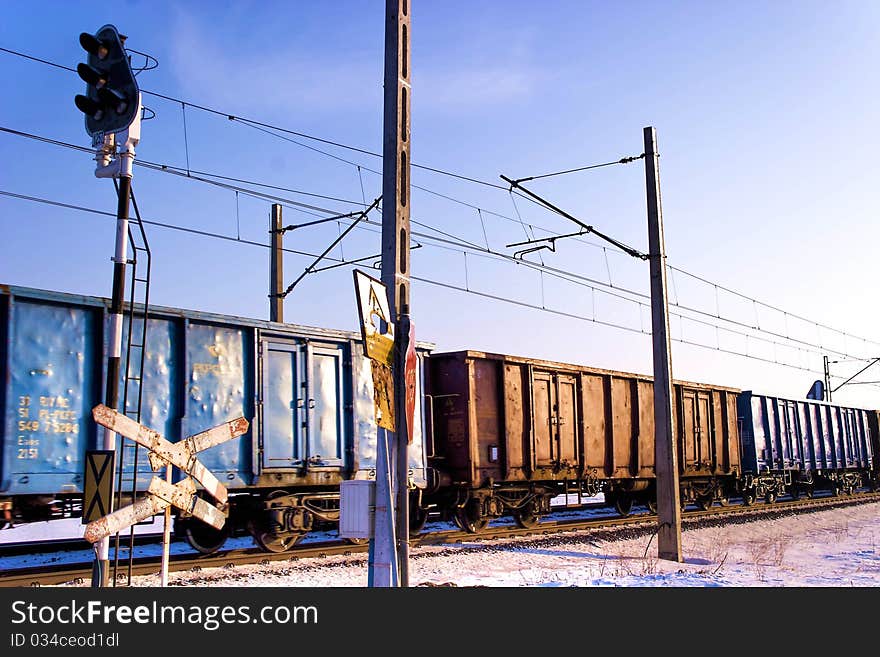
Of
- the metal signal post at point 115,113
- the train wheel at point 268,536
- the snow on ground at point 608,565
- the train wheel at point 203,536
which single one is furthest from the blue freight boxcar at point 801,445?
the metal signal post at point 115,113

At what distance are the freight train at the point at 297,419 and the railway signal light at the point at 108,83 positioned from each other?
2.20 meters

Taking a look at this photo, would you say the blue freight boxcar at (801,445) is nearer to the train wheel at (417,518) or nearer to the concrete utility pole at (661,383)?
the concrete utility pole at (661,383)

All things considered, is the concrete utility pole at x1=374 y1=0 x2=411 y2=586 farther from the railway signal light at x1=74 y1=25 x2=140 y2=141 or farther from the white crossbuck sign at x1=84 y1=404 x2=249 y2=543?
the railway signal light at x1=74 y1=25 x2=140 y2=141

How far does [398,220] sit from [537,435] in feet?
30.9

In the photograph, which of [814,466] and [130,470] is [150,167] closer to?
[130,470]

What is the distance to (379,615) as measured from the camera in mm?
5637

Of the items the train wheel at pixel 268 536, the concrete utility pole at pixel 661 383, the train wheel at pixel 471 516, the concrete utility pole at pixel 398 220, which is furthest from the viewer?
the train wheel at pixel 471 516

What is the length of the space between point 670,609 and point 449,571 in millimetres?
5200

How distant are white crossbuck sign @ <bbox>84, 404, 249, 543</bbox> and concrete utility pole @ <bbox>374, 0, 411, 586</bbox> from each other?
5.48 feet

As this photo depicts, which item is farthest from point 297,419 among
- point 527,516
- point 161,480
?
point 527,516

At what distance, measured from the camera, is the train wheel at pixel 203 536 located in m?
12.0

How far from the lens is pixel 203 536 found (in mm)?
12328

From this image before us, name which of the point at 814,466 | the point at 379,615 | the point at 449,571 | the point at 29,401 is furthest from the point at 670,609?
the point at 814,466

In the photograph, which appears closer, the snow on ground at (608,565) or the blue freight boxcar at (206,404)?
the blue freight boxcar at (206,404)
